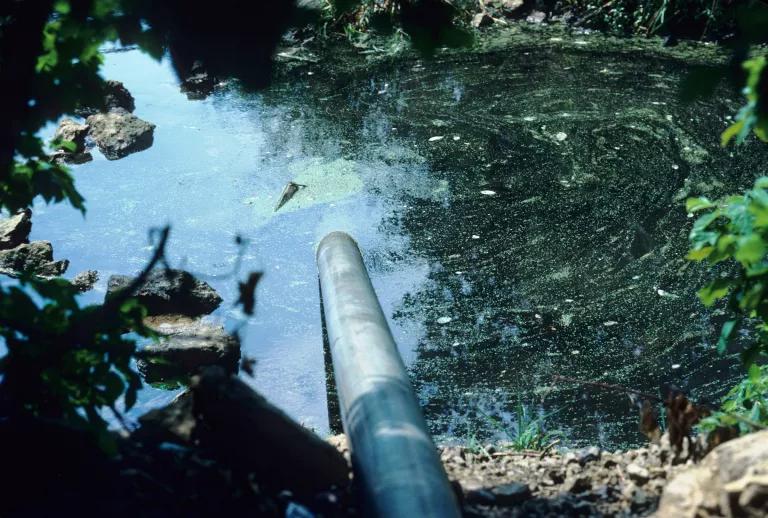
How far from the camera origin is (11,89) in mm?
1821

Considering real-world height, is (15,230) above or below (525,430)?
below

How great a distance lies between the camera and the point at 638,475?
2518 mm

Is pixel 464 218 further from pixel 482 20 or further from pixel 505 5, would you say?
pixel 505 5

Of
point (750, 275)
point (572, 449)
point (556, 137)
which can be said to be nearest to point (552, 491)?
point (572, 449)

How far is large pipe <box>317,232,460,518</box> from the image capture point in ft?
6.60

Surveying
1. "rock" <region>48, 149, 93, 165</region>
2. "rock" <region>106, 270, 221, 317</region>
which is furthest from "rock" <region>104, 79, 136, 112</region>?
"rock" <region>106, 270, 221, 317</region>

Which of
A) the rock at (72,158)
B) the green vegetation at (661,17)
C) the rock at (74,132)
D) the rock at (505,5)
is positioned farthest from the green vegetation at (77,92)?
the rock at (505,5)

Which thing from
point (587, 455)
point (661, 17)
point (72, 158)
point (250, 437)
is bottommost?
point (72, 158)

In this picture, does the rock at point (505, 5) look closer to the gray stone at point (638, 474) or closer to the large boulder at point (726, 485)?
the gray stone at point (638, 474)

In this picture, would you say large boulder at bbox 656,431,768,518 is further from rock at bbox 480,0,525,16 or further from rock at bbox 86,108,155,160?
rock at bbox 480,0,525,16

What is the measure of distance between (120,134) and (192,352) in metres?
3.03

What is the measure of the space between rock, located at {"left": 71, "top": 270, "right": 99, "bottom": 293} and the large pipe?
1.66 meters

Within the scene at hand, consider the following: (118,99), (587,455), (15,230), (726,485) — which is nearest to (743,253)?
(726,485)

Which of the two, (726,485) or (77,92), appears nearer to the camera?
(726,485)
